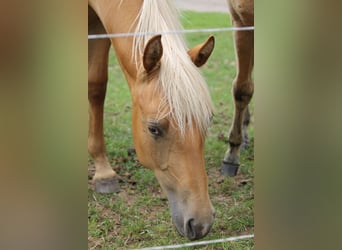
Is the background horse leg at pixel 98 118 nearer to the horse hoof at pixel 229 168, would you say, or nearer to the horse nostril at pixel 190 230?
the horse nostril at pixel 190 230

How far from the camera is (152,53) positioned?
2.41 metres

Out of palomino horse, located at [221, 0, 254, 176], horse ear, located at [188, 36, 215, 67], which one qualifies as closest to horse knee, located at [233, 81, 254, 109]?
palomino horse, located at [221, 0, 254, 176]

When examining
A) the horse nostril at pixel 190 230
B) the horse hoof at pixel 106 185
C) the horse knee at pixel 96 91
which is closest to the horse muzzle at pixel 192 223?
the horse nostril at pixel 190 230

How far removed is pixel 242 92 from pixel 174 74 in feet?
1.74

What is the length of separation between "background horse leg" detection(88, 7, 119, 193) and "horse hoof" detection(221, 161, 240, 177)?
499 millimetres

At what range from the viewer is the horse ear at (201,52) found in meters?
2.47

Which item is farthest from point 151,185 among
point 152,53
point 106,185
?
point 152,53

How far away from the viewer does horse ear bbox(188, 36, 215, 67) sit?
2.47 m

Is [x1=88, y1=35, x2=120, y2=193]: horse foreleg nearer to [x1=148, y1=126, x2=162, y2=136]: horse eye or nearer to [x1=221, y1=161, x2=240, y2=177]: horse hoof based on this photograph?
[x1=148, y1=126, x2=162, y2=136]: horse eye

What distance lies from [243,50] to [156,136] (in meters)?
0.63

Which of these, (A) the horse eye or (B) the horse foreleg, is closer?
Result: (A) the horse eye

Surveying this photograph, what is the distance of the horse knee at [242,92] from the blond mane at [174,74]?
392 mm

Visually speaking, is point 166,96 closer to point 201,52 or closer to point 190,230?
point 201,52
